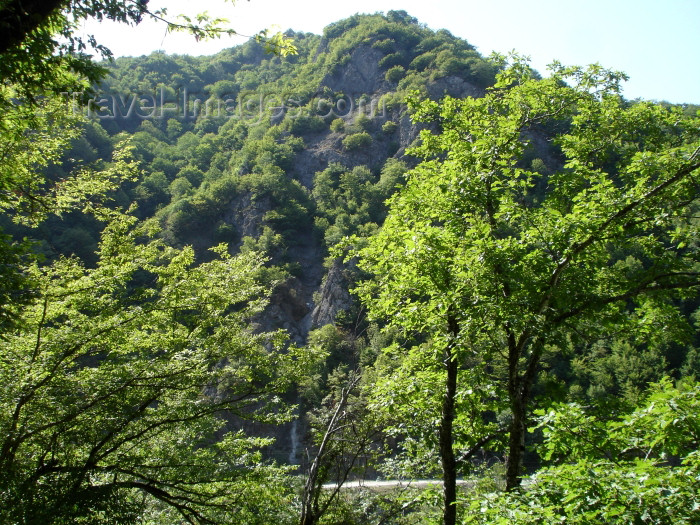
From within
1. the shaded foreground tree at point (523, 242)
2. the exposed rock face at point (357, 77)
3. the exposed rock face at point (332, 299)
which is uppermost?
the exposed rock face at point (357, 77)

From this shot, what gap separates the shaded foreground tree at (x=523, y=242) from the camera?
17.3 ft

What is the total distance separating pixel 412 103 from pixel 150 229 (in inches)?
215

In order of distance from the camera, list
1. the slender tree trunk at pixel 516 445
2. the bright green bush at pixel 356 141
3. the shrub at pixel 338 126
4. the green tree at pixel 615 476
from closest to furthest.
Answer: the green tree at pixel 615 476 < the slender tree trunk at pixel 516 445 < the bright green bush at pixel 356 141 < the shrub at pixel 338 126

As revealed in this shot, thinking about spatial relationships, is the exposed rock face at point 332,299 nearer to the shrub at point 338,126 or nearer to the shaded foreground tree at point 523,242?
the shrub at point 338,126

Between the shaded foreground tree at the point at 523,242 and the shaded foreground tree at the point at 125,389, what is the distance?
2.78m

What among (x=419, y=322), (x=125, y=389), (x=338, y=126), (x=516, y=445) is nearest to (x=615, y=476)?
(x=516, y=445)

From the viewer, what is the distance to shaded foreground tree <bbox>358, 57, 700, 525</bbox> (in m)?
5.27

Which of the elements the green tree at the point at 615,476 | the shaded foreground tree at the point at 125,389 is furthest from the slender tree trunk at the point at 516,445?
the shaded foreground tree at the point at 125,389

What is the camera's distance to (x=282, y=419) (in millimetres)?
7941

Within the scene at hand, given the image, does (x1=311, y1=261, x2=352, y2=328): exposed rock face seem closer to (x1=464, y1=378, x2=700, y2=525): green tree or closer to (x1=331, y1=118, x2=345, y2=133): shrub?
(x1=331, y1=118, x2=345, y2=133): shrub

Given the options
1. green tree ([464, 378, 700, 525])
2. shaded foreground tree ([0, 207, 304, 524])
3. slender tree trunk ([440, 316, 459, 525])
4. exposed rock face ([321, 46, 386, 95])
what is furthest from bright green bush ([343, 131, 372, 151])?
green tree ([464, 378, 700, 525])

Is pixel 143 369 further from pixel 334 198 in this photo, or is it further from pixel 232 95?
pixel 232 95

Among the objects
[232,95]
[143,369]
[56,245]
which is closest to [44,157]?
[143,369]

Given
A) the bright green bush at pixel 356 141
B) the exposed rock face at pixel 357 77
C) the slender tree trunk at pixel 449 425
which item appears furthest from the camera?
the exposed rock face at pixel 357 77
